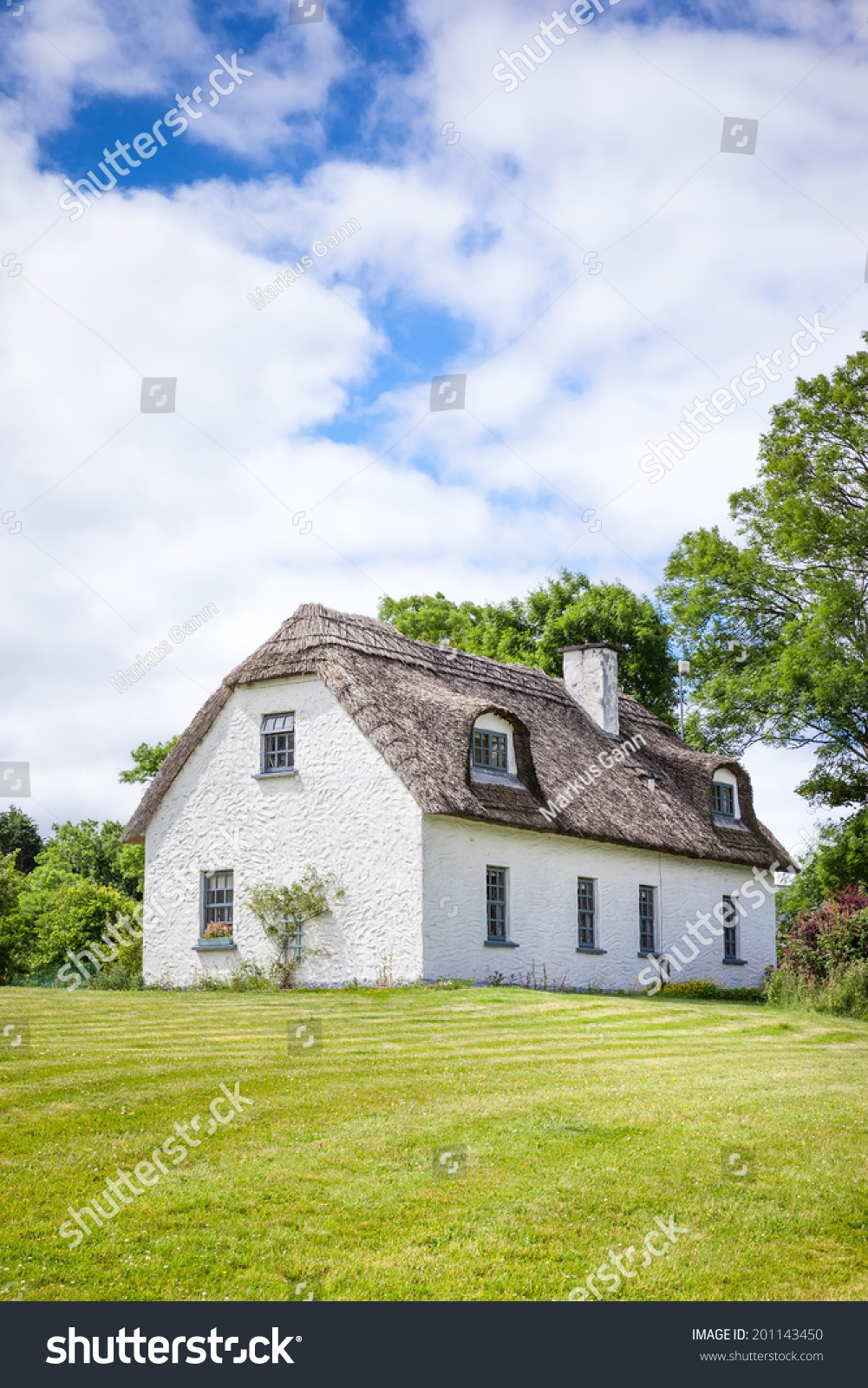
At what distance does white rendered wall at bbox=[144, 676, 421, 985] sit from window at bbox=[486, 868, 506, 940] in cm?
204

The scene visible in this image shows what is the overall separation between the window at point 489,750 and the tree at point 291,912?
136 inches

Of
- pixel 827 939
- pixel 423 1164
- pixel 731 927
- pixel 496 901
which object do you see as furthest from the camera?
pixel 731 927

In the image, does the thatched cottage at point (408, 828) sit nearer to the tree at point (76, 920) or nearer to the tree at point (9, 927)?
the tree at point (9, 927)

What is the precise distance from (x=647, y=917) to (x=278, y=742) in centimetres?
881

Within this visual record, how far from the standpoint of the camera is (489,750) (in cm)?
2277

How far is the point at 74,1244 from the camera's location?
6559 mm

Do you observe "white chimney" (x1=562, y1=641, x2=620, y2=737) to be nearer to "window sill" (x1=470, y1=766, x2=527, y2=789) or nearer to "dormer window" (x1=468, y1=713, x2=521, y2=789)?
"dormer window" (x1=468, y1=713, x2=521, y2=789)

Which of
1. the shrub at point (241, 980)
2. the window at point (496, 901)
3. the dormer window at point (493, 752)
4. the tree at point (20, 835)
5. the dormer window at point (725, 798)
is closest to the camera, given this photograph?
the shrub at point (241, 980)

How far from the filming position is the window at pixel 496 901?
856 inches

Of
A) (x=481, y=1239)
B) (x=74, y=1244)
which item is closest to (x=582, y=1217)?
(x=481, y=1239)

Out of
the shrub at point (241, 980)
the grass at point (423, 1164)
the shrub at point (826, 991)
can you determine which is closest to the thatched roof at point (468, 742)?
the shrub at point (241, 980)

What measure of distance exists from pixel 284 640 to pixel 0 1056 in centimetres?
1265

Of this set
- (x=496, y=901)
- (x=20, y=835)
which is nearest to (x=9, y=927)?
(x=496, y=901)

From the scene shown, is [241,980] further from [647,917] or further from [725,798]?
[725,798]
